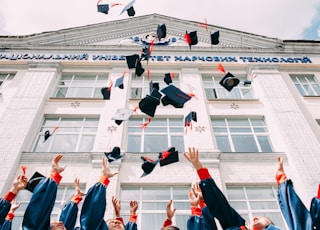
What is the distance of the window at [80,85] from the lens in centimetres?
1206

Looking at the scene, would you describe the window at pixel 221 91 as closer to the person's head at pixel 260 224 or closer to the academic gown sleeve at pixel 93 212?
the person's head at pixel 260 224

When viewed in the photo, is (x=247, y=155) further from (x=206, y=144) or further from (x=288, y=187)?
(x=288, y=187)

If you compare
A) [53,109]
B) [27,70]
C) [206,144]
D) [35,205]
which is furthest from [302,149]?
[27,70]

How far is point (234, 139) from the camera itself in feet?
33.3

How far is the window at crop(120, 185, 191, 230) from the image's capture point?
24.7ft

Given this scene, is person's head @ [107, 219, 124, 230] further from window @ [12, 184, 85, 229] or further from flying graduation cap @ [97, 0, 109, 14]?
flying graduation cap @ [97, 0, 109, 14]

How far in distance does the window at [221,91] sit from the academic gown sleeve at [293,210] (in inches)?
334

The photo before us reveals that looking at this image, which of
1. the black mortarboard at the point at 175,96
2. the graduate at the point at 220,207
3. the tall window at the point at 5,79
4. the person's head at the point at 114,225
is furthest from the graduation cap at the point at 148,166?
the tall window at the point at 5,79

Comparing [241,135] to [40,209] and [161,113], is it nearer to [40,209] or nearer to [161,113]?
[161,113]

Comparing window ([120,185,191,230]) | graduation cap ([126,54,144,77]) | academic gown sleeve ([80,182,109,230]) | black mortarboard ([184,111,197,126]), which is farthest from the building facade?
academic gown sleeve ([80,182,109,230])

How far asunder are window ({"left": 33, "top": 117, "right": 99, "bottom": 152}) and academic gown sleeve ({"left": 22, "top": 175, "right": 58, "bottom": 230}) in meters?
6.19

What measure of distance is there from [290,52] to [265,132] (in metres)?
5.96

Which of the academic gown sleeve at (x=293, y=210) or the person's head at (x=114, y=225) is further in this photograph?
the person's head at (x=114, y=225)

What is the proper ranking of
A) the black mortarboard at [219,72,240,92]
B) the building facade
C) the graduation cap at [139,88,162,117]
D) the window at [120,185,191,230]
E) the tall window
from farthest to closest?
the tall window → the black mortarboard at [219,72,240,92] → the building facade → the window at [120,185,191,230] → the graduation cap at [139,88,162,117]
